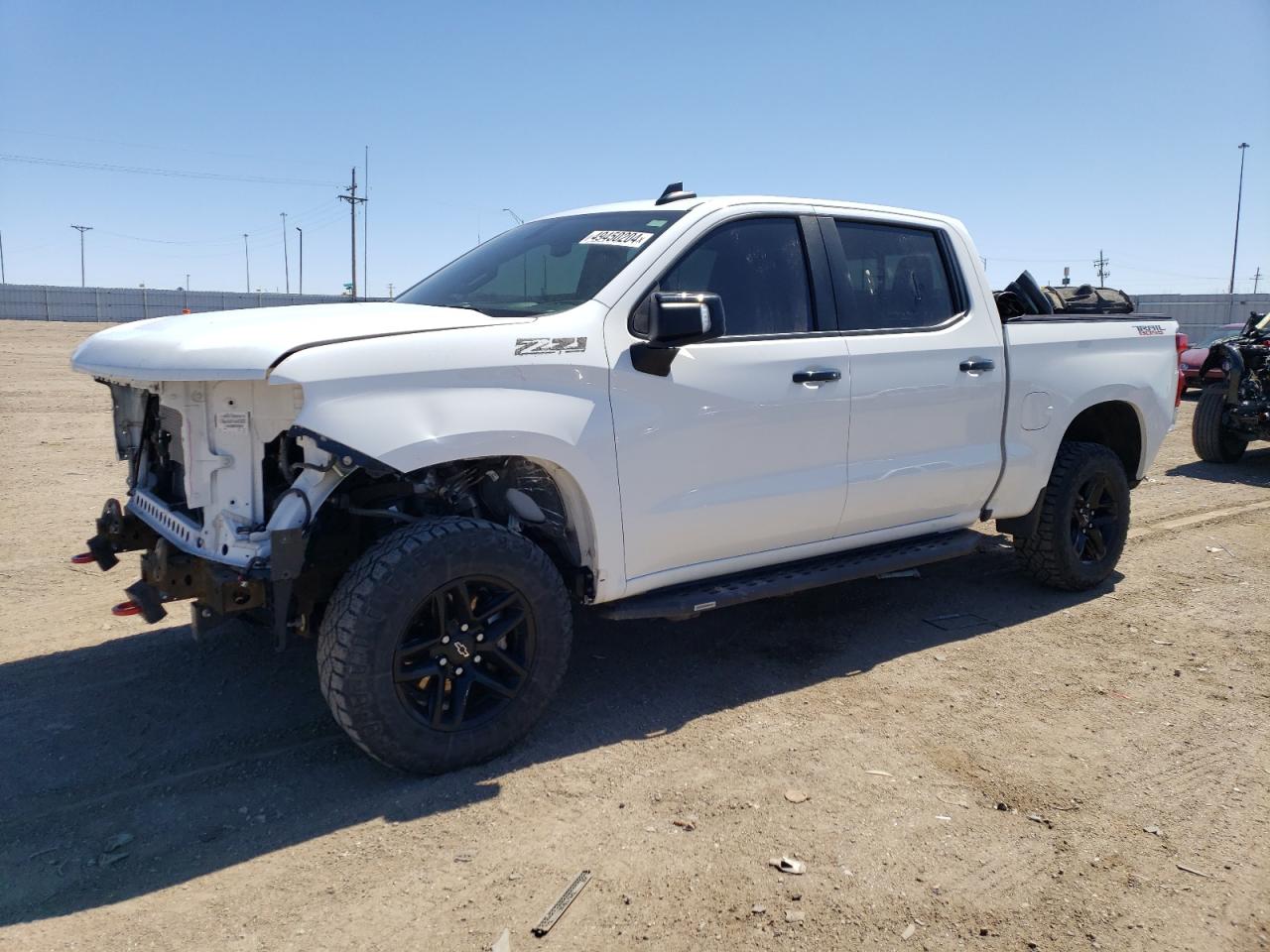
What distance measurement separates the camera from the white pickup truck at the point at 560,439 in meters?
3.30

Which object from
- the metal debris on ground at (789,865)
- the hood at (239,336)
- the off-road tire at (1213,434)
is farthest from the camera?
the off-road tire at (1213,434)

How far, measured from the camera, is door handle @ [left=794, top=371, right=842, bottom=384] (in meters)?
4.25

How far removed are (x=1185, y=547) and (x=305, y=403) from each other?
249 inches

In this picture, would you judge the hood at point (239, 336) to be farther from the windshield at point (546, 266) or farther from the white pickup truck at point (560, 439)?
the windshield at point (546, 266)

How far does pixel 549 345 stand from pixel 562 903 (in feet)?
6.20

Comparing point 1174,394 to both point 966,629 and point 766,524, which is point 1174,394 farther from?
point 766,524

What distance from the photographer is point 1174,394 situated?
609 cm

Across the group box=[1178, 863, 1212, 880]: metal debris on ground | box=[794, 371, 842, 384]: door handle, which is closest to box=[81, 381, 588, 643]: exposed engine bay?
box=[794, 371, 842, 384]: door handle

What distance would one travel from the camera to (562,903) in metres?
2.85

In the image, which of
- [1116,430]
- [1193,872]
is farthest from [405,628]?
[1116,430]

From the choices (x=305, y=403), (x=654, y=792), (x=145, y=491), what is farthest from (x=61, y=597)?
Result: (x=654, y=792)

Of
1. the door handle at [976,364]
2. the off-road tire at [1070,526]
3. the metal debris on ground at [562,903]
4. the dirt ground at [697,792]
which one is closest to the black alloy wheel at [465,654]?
the dirt ground at [697,792]

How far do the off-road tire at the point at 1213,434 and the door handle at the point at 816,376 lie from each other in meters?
8.18

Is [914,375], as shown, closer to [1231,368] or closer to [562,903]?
[562,903]
